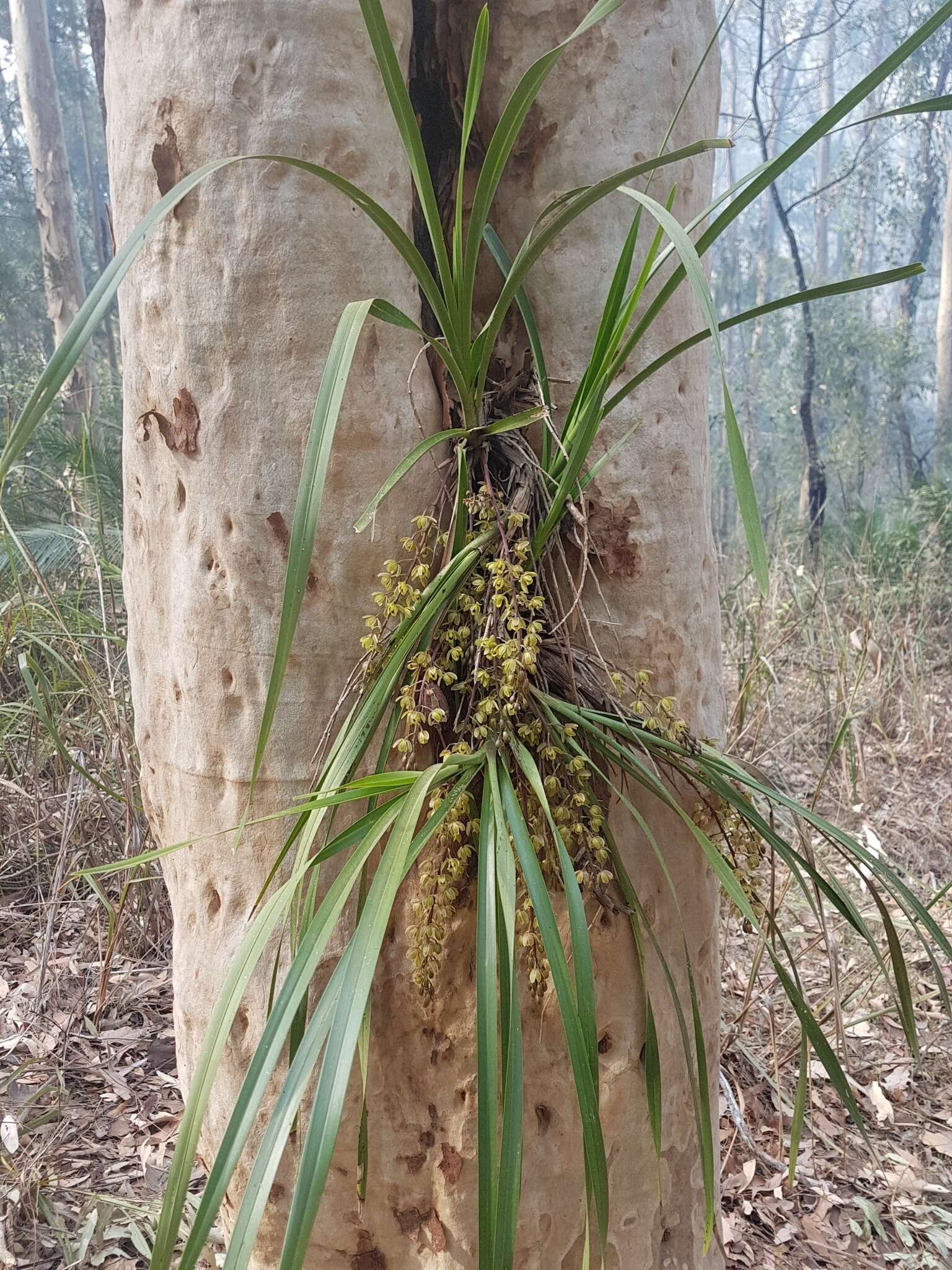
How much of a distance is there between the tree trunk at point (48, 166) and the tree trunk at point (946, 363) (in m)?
7.27

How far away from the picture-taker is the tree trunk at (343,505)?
0.91 m

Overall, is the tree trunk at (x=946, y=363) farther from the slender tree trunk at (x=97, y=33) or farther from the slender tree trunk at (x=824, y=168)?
the slender tree trunk at (x=97, y=33)

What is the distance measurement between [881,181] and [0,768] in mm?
12858

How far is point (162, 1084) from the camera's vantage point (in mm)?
1708

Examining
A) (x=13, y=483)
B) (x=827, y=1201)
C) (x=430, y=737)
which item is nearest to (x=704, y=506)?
(x=430, y=737)

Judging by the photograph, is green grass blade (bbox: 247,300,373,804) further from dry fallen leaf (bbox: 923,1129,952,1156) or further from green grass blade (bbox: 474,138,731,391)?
dry fallen leaf (bbox: 923,1129,952,1156)

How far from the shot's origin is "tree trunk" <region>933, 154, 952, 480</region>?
8.11m

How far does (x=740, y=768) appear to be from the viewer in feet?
3.22

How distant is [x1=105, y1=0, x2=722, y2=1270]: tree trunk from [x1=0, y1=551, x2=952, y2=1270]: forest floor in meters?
0.35

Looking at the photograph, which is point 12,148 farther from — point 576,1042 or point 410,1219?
point 576,1042

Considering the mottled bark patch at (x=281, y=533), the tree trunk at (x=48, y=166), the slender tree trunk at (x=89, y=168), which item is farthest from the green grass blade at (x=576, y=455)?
the slender tree trunk at (x=89, y=168)

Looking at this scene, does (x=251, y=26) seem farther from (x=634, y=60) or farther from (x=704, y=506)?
(x=704, y=506)

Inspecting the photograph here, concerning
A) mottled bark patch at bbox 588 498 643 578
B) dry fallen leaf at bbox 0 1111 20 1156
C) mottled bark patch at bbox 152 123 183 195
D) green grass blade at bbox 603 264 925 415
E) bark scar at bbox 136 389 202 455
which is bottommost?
dry fallen leaf at bbox 0 1111 20 1156

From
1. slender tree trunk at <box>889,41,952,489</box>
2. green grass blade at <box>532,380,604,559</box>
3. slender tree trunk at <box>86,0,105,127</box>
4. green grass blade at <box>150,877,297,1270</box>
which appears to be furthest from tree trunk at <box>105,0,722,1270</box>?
slender tree trunk at <box>889,41,952,489</box>
